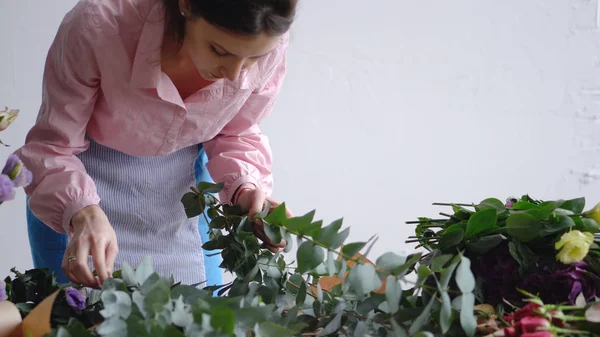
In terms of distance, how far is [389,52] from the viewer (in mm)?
2018

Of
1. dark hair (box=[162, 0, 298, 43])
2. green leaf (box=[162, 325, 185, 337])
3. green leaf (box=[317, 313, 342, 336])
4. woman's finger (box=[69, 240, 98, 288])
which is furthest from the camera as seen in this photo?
dark hair (box=[162, 0, 298, 43])

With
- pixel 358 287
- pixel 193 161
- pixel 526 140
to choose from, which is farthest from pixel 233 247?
pixel 526 140

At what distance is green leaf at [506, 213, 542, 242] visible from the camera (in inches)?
19.5

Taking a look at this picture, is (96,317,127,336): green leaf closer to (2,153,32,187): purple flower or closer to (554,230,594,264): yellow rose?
(2,153,32,187): purple flower

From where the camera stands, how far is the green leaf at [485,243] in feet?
1.63

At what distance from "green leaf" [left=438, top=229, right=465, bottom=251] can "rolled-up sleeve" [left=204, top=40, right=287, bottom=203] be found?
0.48 meters

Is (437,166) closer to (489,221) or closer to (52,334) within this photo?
(489,221)

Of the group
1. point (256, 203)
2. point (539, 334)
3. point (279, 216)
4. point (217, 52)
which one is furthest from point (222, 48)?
point (539, 334)

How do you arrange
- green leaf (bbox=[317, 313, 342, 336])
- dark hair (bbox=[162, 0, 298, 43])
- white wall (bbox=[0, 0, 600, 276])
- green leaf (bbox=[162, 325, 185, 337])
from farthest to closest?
white wall (bbox=[0, 0, 600, 276])
dark hair (bbox=[162, 0, 298, 43])
green leaf (bbox=[317, 313, 342, 336])
green leaf (bbox=[162, 325, 185, 337])

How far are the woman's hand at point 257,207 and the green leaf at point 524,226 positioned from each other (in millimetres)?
191

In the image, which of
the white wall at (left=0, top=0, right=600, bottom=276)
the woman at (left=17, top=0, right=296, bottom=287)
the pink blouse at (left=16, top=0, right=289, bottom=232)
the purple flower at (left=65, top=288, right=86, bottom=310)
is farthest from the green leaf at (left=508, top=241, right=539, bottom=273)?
the white wall at (left=0, top=0, right=600, bottom=276)

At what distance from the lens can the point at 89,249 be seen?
685mm

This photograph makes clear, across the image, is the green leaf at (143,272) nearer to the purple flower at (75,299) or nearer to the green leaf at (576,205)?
the purple flower at (75,299)

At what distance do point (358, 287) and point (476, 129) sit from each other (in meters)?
1.68
